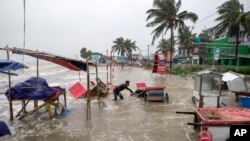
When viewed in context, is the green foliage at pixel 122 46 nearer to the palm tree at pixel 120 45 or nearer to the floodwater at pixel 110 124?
the palm tree at pixel 120 45

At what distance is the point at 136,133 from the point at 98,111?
12.7 feet

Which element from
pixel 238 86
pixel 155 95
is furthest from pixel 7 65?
pixel 238 86

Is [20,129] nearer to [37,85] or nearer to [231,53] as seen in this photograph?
[37,85]

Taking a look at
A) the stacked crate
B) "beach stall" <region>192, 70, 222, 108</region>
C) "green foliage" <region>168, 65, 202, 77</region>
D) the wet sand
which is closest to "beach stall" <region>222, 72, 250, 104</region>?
"beach stall" <region>192, 70, 222, 108</region>

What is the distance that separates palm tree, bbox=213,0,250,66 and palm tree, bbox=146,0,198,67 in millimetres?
3760

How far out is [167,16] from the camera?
36.6 m

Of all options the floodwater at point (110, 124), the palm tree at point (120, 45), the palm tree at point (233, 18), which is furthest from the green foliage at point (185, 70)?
the palm tree at point (120, 45)

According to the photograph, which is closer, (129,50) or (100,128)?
(100,128)

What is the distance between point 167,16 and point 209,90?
86.6 ft

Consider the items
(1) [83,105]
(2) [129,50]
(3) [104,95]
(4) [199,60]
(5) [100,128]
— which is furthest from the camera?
(2) [129,50]

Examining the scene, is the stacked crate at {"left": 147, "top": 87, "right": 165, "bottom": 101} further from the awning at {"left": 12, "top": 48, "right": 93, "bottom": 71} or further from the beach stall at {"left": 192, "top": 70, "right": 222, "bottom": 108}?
the awning at {"left": 12, "top": 48, "right": 93, "bottom": 71}

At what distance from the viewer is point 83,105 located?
13.8 meters

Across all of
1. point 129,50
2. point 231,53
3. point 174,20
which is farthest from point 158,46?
point 174,20

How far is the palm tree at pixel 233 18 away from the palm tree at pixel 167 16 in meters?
3.76
